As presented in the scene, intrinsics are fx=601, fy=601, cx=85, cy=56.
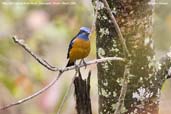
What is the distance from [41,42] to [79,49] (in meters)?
1.11

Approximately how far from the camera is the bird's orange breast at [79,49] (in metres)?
1.30

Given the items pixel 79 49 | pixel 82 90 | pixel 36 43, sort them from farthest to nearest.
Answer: pixel 36 43, pixel 79 49, pixel 82 90

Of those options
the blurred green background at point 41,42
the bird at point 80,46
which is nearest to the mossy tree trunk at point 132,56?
the bird at point 80,46

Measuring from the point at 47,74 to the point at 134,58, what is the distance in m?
1.13

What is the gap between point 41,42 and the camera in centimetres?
247

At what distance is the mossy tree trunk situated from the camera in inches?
50.5

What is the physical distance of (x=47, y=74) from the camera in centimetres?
239

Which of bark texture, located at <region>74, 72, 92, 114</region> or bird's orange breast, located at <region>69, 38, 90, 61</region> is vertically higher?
bird's orange breast, located at <region>69, 38, 90, 61</region>

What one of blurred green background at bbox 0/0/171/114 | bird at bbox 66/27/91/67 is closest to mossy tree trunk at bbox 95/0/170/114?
bird at bbox 66/27/91/67

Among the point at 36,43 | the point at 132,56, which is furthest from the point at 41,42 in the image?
the point at 132,56

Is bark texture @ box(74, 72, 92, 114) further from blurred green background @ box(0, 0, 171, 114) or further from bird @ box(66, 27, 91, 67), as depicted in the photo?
blurred green background @ box(0, 0, 171, 114)

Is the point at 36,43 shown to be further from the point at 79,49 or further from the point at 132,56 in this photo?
the point at 132,56

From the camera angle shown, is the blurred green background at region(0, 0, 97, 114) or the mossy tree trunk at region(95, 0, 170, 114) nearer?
the mossy tree trunk at region(95, 0, 170, 114)

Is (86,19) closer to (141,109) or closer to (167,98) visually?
(167,98)
